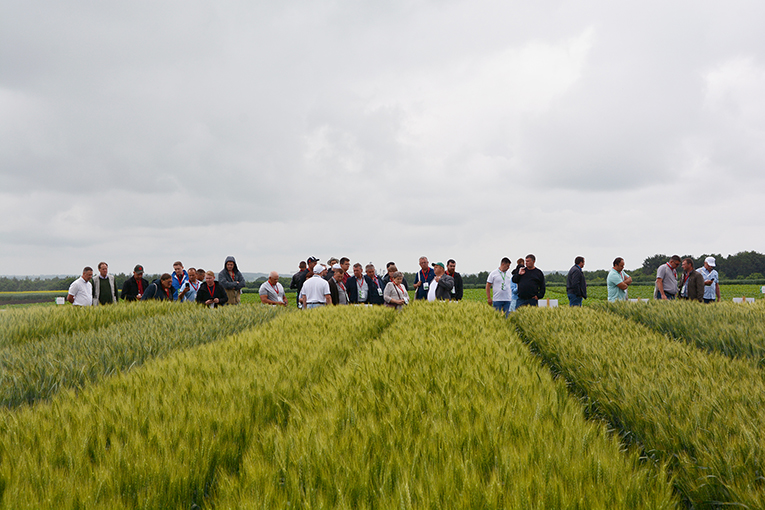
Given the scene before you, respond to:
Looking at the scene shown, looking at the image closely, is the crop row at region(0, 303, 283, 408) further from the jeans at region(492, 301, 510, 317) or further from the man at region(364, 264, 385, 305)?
the jeans at region(492, 301, 510, 317)

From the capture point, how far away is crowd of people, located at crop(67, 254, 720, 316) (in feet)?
34.6

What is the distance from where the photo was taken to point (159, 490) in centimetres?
189

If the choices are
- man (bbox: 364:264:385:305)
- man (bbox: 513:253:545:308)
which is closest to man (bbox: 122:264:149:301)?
man (bbox: 364:264:385:305)

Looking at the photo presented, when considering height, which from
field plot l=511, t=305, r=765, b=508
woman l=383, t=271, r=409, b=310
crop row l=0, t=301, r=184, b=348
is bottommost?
field plot l=511, t=305, r=765, b=508

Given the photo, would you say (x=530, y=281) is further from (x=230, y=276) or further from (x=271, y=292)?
(x=230, y=276)

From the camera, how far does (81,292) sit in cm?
1041

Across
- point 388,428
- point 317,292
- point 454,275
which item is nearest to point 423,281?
point 454,275

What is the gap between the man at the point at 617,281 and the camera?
1088cm

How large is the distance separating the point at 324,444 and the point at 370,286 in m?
10.1

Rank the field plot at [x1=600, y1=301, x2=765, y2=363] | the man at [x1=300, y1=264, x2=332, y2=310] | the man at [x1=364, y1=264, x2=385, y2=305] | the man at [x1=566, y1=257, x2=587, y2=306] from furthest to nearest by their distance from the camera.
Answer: the man at [x1=364, y1=264, x2=385, y2=305] < the man at [x1=566, y1=257, x2=587, y2=306] < the man at [x1=300, y1=264, x2=332, y2=310] < the field plot at [x1=600, y1=301, x2=765, y2=363]

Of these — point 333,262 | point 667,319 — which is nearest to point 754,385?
point 667,319

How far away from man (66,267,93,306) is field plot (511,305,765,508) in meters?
11.5

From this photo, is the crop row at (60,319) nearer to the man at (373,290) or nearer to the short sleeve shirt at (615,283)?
the man at (373,290)

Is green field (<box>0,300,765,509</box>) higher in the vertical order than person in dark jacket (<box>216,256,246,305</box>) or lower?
lower
